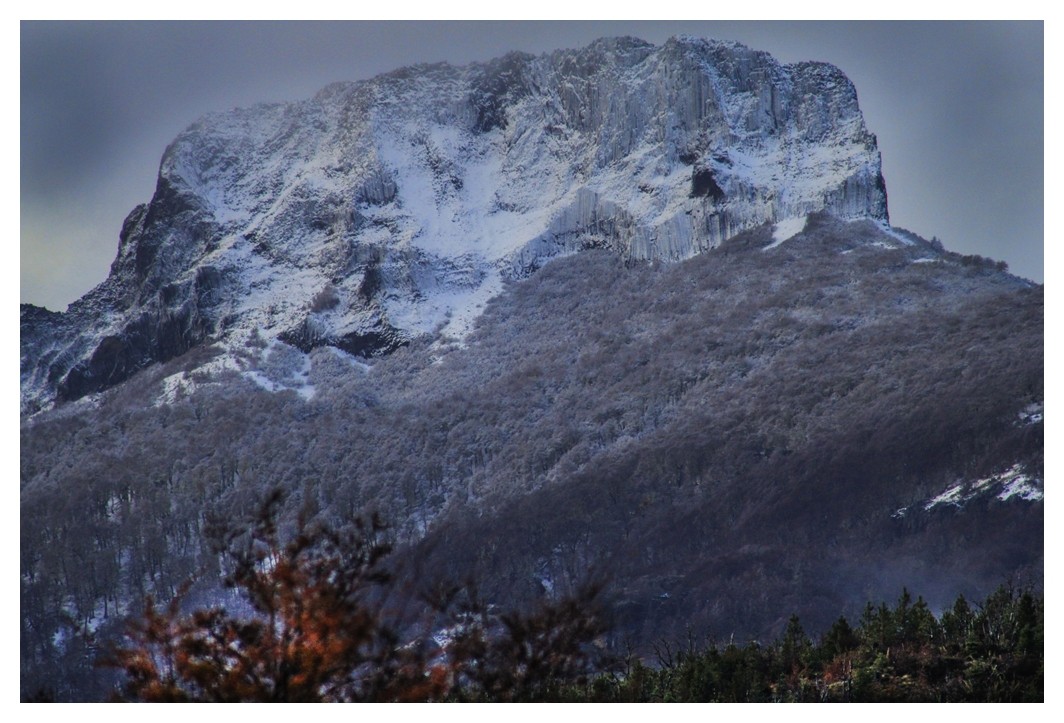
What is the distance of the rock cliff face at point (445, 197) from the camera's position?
76.4 meters

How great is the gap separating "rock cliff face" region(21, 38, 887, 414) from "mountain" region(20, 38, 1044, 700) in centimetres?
36

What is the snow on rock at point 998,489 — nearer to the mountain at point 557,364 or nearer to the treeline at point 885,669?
the mountain at point 557,364

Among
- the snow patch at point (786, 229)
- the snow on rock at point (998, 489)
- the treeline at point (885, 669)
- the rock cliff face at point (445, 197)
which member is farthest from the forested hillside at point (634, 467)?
the snow patch at point (786, 229)

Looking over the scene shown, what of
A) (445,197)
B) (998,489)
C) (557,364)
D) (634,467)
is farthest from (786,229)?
(998,489)

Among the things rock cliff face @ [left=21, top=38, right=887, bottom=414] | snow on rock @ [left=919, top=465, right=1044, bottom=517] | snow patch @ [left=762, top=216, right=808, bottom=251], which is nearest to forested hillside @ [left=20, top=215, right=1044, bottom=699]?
snow on rock @ [left=919, top=465, right=1044, bottom=517]

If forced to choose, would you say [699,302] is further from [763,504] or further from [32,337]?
[32,337]

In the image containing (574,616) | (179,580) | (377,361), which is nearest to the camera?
(574,616)

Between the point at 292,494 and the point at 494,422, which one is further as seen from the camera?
the point at 494,422

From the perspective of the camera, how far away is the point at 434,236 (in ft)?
306

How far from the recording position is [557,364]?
62.1 meters

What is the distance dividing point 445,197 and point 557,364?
1346 inches

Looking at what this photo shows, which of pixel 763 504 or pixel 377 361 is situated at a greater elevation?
pixel 377 361

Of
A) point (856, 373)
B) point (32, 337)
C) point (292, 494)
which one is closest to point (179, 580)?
point (292, 494)
